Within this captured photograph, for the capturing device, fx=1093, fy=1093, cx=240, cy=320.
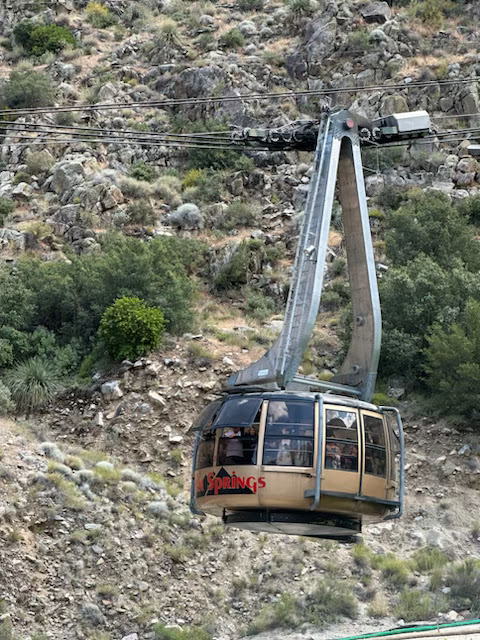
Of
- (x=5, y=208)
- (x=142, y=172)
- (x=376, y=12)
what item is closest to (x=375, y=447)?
(x=5, y=208)

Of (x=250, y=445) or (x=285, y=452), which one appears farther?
(x=250, y=445)

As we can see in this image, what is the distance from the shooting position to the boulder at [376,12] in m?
51.4

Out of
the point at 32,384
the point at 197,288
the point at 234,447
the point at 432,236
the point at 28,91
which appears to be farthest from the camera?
the point at 28,91

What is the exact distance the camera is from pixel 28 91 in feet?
165

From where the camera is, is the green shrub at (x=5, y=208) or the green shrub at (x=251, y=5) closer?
the green shrub at (x=5, y=208)

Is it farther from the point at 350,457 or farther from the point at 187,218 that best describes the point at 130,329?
the point at 350,457

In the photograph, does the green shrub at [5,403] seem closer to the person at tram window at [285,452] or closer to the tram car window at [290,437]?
the tram car window at [290,437]

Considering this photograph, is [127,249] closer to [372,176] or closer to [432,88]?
[372,176]

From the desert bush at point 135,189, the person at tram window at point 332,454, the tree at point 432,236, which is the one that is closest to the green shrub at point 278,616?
the person at tram window at point 332,454

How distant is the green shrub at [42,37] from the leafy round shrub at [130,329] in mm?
29293

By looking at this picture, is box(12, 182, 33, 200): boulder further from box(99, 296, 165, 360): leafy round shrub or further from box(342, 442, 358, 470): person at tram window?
box(342, 442, 358, 470): person at tram window

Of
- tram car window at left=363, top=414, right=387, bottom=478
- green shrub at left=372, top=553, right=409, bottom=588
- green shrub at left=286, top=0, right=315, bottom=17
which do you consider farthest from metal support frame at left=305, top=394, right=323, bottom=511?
green shrub at left=286, top=0, right=315, bottom=17

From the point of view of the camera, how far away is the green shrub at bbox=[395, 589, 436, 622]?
2202 cm

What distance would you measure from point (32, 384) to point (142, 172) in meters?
17.0
